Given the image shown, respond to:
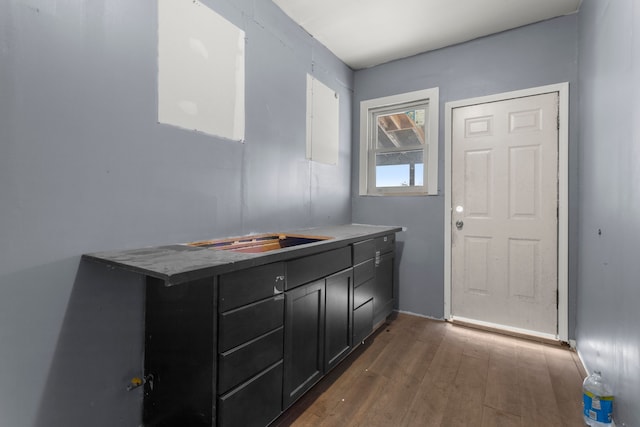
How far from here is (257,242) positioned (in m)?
2.13

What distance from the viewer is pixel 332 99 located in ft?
10.6

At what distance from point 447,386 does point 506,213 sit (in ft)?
5.58

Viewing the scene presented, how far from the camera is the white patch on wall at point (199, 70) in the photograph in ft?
5.39

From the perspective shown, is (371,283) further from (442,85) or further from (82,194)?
(442,85)

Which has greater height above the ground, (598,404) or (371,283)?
(371,283)

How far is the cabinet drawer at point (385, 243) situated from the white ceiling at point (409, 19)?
1939 millimetres

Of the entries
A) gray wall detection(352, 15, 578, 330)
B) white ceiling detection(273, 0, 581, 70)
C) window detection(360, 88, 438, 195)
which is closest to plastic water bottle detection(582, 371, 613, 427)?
gray wall detection(352, 15, 578, 330)

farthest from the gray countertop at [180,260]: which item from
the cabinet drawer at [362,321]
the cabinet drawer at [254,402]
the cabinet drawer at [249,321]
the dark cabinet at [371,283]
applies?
the cabinet drawer at [362,321]

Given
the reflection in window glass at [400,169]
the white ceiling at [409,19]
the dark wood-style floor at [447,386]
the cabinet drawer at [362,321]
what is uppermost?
the white ceiling at [409,19]

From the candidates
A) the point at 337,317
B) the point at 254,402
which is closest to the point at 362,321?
the point at 337,317

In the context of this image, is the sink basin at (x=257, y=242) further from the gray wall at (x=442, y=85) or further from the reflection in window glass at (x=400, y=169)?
the reflection in window glass at (x=400, y=169)

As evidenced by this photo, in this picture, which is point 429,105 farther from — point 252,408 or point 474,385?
point 252,408

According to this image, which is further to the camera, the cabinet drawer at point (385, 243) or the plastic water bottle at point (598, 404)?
the cabinet drawer at point (385, 243)

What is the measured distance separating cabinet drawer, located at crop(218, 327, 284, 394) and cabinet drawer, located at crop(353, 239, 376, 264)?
927mm
